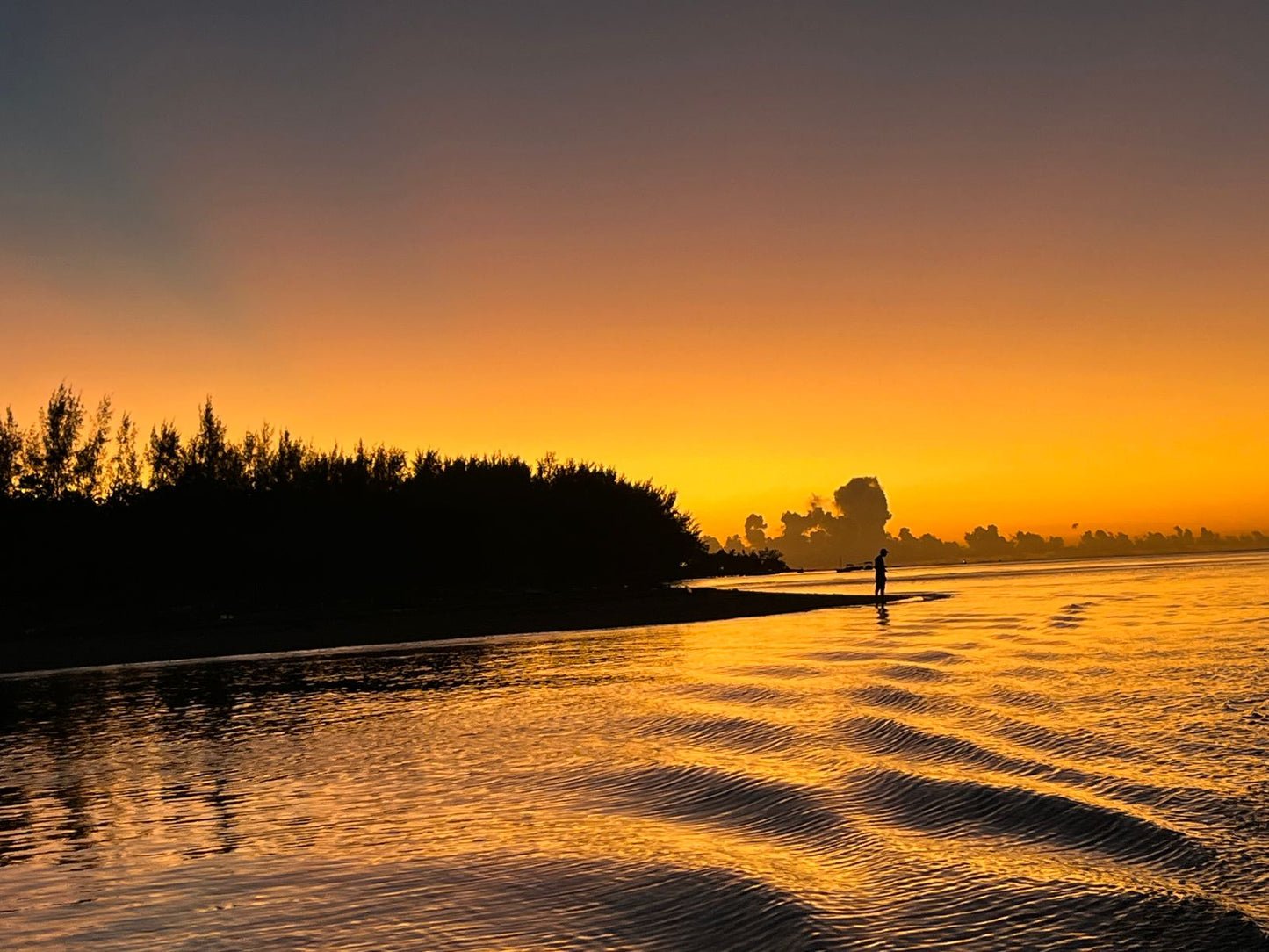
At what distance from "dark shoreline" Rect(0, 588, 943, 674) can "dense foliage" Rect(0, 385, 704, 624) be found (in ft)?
32.7

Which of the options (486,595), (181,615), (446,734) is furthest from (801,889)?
(486,595)

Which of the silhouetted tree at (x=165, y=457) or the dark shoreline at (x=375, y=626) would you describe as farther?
the silhouetted tree at (x=165, y=457)

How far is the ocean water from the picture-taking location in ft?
28.8

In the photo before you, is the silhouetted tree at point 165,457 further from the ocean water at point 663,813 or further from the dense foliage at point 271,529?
the ocean water at point 663,813

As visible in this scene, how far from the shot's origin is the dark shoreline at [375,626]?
45.3 m

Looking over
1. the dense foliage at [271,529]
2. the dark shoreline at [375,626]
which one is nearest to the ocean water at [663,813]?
the dark shoreline at [375,626]

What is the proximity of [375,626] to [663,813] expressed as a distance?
46665 millimetres

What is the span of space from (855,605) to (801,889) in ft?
203

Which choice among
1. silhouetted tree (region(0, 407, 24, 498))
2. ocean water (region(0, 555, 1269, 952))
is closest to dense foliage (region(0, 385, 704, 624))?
silhouetted tree (region(0, 407, 24, 498))

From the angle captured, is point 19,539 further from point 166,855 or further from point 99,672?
point 166,855

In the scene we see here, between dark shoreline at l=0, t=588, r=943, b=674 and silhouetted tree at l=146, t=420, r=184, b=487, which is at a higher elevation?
silhouetted tree at l=146, t=420, r=184, b=487

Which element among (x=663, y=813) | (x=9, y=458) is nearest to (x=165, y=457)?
(x=9, y=458)

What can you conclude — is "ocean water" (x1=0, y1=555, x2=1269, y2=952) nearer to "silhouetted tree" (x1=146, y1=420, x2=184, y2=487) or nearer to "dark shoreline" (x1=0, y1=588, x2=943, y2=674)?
"dark shoreline" (x1=0, y1=588, x2=943, y2=674)

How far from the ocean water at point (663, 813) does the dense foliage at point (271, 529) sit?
5231 cm
